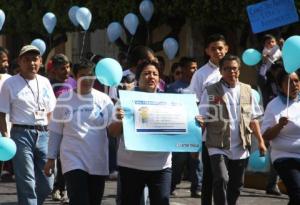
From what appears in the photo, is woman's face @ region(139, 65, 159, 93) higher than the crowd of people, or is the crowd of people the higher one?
woman's face @ region(139, 65, 159, 93)

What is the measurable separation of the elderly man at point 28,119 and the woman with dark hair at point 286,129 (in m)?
2.09

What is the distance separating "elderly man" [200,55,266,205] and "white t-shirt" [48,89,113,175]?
1.03 m

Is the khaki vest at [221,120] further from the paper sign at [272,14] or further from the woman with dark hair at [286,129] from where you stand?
the paper sign at [272,14]

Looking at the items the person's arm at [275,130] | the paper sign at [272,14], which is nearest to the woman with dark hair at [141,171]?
the person's arm at [275,130]

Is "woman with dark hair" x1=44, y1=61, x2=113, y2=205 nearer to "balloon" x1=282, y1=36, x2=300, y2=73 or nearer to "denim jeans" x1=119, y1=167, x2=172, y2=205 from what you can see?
"denim jeans" x1=119, y1=167, x2=172, y2=205

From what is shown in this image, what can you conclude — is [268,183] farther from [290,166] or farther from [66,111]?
[66,111]

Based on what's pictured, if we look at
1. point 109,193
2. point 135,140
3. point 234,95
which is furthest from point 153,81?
point 109,193

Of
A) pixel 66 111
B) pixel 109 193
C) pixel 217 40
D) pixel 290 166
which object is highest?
pixel 217 40

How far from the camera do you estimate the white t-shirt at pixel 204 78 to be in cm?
808

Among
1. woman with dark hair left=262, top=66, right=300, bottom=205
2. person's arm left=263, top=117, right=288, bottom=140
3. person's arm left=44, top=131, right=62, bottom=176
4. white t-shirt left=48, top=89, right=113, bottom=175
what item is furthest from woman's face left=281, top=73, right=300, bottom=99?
person's arm left=44, top=131, right=62, bottom=176

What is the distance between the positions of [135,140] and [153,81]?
53 centimetres

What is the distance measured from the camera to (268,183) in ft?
32.8

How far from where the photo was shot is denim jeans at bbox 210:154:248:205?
23.5ft

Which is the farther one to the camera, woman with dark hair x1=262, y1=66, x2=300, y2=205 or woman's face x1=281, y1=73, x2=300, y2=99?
woman's face x1=281, y1=73, x2=300, y2=99
